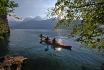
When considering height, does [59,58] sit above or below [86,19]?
below

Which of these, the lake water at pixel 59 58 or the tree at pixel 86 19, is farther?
the lake water at pixel 59 58

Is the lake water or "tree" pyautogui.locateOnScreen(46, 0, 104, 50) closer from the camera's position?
"tree" pyautogui.locateOnScreen(46, 0, 104, 50)

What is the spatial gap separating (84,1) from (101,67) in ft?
62.5

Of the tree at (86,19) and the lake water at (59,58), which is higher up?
the tree at (86,19)

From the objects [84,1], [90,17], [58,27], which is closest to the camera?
[90,17]

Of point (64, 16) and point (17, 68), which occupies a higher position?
point (64, 16)

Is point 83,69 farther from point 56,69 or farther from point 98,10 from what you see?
point 98,10

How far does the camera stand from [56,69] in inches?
748

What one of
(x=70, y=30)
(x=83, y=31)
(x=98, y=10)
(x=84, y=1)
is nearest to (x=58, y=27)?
(x=70, y=30)

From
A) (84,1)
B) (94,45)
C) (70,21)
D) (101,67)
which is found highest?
(84,1)

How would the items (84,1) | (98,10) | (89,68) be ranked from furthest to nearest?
(89,68), (84,1), (98,10)

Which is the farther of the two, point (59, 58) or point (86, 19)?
point (59, 58)

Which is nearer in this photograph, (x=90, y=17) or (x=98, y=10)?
(x=98, y=10)

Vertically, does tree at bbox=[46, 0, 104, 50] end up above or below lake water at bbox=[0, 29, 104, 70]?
above
